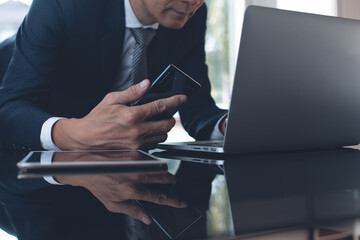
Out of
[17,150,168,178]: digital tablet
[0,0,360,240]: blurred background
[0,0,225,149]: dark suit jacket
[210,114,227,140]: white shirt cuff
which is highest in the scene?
[0,0,360,240]: blurred background

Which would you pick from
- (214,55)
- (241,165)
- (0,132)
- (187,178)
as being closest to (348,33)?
(241,165)

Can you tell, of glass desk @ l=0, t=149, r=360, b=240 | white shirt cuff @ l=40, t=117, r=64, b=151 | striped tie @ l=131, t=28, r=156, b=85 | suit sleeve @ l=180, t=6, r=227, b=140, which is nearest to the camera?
glass desk @ l=0, t=149, r=360, b=240

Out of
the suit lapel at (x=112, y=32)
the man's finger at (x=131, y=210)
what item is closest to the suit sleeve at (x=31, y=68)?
the suit lapel at (x=112, y=32)

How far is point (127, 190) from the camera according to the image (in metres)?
0.34

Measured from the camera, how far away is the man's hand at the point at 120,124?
0.77 m

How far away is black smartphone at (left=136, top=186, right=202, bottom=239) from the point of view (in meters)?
0.22

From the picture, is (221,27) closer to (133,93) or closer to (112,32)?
(112,32)

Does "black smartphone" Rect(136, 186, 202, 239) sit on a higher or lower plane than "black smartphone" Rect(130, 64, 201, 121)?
lower

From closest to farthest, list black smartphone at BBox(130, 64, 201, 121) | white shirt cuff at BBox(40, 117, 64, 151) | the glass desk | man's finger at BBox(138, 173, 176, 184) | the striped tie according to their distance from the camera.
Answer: the glass desk
man's finger at BBox(138, 173, 176, 184)
black smartphone at BBox(130, 64, 201, 121)
white shirt cuff at BBox(40, 117, 64, 151)
the striped tie

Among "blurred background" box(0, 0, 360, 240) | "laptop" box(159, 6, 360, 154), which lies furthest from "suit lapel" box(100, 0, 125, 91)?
"blurred background" box(0, 0, 360, 240)

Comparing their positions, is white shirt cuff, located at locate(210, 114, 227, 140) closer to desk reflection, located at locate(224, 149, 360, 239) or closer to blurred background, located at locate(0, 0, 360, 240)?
desk reflection, located at locate(224, 149, 360, 239)

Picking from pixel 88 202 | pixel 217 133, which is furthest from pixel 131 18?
pixel 88 202

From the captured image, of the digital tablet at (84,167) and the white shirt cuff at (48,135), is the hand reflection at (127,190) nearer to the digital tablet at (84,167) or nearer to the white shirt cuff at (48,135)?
the digital tablet at (84,167)

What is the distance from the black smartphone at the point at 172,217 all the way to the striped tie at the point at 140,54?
1088 millimetres
